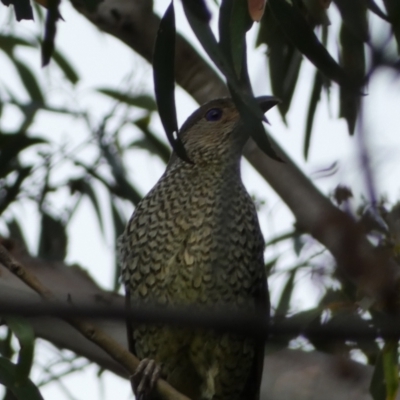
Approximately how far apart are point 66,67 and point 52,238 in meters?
1.06

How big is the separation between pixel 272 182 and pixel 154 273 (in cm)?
59

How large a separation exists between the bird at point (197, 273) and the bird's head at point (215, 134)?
0.14 meters

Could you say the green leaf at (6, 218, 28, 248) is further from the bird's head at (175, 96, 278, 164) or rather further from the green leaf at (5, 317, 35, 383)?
the green leaf at (5, 317, 35, 383)

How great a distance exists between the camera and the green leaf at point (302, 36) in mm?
2029

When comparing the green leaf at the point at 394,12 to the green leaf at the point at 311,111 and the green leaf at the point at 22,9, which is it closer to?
the green leaf at the point at 22,9

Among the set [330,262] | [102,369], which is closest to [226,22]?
[330,262]

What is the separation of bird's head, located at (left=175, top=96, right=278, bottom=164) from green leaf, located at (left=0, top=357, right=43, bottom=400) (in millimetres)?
1296

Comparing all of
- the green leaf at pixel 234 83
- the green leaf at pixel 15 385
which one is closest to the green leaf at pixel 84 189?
the green leaf at pixel 15 385

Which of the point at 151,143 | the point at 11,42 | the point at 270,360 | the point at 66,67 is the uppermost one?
the point at 11,42

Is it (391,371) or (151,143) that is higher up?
(151,143)

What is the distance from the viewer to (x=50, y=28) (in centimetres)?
280

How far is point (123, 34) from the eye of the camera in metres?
3.85

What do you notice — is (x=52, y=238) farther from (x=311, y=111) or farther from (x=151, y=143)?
(x=311, y=111)

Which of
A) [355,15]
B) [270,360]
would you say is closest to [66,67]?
[270,360]
